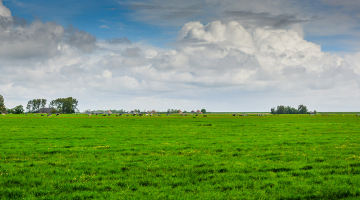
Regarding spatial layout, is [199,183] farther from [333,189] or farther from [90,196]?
[333,189]

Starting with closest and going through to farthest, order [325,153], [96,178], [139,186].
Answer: [139,186]
[96,178]
[325,153]

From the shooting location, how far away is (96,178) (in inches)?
474

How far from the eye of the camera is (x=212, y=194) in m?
9.85

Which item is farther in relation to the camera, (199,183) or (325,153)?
(325,153)

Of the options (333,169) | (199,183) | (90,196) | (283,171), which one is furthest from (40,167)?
(333,169)

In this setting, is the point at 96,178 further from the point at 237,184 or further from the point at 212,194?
the point at 237,184

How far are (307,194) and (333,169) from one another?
4812mm

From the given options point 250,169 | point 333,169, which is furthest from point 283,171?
point 333,169

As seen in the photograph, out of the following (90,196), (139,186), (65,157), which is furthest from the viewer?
(65,157)

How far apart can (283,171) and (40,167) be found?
13226 millimetres

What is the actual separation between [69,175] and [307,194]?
1075 cm

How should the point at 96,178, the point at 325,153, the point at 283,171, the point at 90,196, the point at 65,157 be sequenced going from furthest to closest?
the point at 325,153, the point at 65,157, the point at 283,171, the point at 96,178, the point at 90,196

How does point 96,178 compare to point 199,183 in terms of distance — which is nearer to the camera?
point 199,183

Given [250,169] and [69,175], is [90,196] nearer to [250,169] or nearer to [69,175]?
[69,175]
